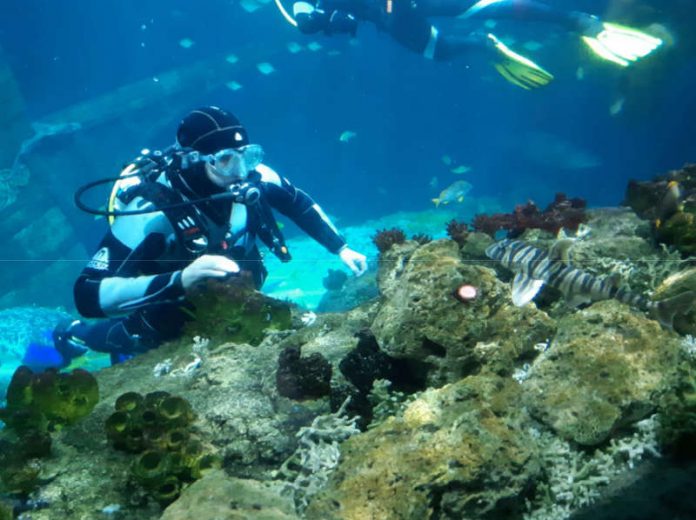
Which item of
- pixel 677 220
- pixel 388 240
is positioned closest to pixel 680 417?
pixel 677 220

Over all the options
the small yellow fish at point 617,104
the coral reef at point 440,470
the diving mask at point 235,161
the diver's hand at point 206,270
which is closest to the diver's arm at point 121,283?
the diver's hand at point 206,270

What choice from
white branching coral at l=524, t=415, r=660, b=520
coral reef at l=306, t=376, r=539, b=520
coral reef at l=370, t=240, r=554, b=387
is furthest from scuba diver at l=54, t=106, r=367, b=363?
white branching coral at l=524, t=415, r=660, b=520

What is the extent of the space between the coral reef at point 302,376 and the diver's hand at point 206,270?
143cm

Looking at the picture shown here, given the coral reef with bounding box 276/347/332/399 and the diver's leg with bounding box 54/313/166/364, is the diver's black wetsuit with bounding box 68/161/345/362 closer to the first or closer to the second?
the diver's leg with bounding box 54/313/166/364

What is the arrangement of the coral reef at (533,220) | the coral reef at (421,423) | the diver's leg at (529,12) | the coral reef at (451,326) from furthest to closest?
the diver's leg at (529,12) < the coral reef at (533,220) < the coral reef at (451,326) < the coral reef at (421,423)

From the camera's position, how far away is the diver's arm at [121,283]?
4988 millimetres

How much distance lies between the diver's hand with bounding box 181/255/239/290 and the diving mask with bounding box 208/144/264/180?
1.19 m

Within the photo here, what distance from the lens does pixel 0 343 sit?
15680 mm

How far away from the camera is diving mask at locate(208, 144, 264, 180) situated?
5465mm

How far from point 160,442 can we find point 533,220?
5.50m

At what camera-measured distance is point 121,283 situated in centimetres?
501

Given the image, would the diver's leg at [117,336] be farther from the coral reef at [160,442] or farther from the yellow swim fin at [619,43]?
the yellow swim fin at [619,43]

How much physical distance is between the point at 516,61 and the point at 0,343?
19066 millimetres

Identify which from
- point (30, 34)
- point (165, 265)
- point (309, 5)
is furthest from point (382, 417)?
point (30, 34)
